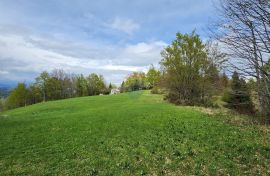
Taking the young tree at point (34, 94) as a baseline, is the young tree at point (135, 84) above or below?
above

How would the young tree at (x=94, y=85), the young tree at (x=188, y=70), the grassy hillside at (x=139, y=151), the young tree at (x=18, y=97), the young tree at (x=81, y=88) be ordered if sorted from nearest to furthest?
1. the grassy hillside at (x=139, y=151)
2. the young tree at (x=188, y=70)
3. the young tree at (x=18, y=97)
4. the young tree at (x=81, y=88)
5. the young tree at (x=94, y=85)

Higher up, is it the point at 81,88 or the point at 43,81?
the point at 43,81

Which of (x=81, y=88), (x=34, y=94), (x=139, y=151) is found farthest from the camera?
(x=81, y=88)

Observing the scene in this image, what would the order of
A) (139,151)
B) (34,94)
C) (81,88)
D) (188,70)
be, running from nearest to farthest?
1. (139,151)
2. (188,70)
3. (34,94)
4. (81,88)

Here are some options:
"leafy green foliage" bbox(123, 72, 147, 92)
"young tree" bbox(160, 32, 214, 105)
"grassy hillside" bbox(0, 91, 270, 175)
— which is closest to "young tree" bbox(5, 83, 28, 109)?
"leafy green foliage" bbox(123, 72, 147, 92)

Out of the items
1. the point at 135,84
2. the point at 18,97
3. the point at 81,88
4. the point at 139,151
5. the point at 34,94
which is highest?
the point at 135,84

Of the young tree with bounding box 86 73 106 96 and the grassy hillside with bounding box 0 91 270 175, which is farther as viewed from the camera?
the young tree with bounding box 86 73 106 96

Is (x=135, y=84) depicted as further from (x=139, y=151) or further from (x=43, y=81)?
(x=139, y=151)

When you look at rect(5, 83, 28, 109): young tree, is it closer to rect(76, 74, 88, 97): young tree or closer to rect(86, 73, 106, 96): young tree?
rect(76, 74, 88, 97): young tree

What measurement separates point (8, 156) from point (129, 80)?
82436 mm

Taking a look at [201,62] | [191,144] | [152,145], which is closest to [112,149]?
[152,145]

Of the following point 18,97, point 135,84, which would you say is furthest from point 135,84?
point 18,97

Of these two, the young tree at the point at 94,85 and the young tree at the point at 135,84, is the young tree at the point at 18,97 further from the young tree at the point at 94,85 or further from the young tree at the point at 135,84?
the young tree at the point at 135,84

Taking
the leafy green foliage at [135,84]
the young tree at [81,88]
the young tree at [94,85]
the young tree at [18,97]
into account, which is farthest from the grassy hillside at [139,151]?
the leafy green foliage at [135,84]
